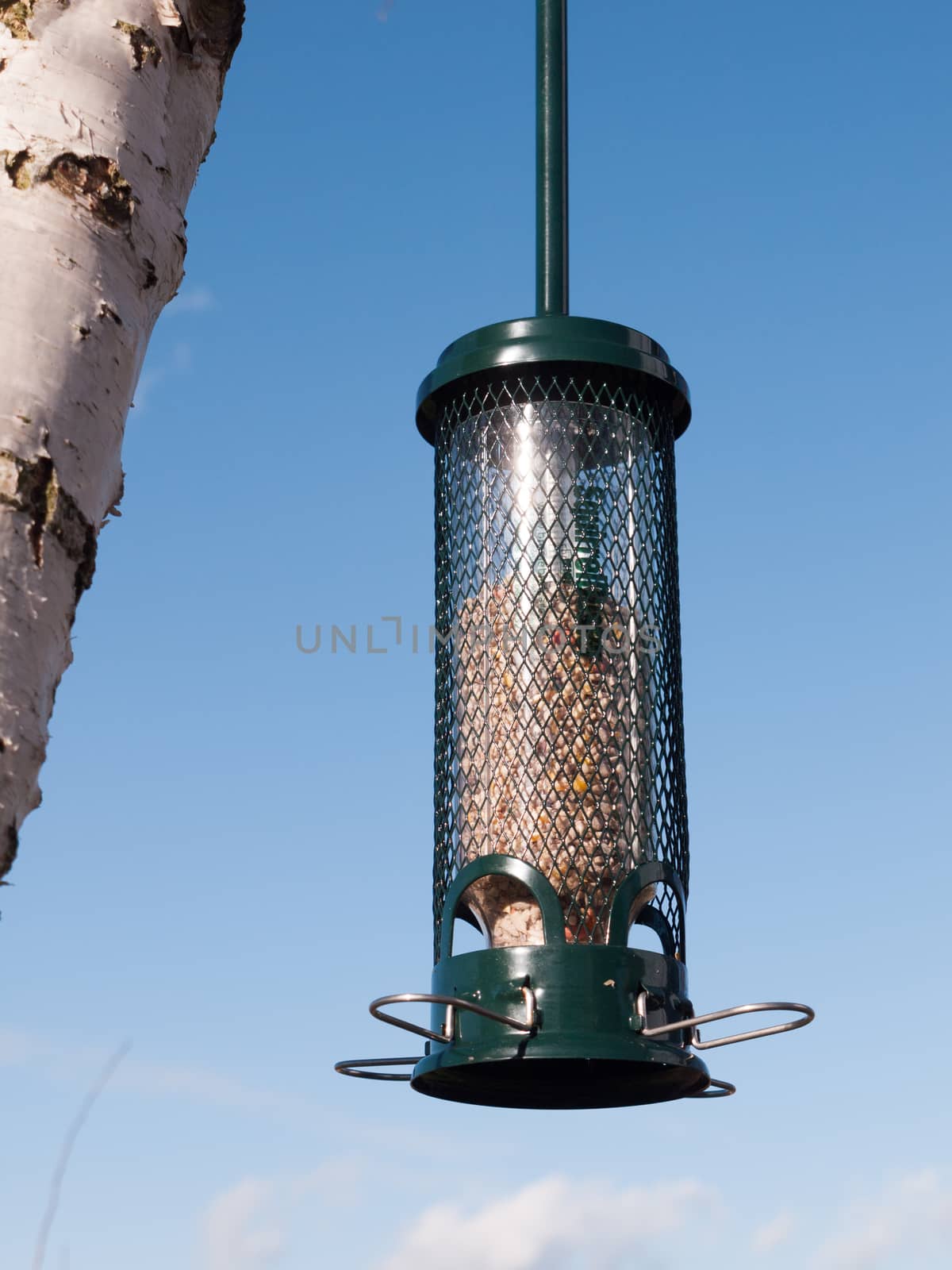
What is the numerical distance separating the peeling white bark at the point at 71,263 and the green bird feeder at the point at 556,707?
215cm

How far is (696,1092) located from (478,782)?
86 centimetres

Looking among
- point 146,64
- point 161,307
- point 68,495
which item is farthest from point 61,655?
point 146,64

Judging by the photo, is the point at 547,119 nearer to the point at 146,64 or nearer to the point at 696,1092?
the point at 696,1092

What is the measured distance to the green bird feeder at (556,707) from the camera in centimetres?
341

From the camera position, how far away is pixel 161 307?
4.46ft

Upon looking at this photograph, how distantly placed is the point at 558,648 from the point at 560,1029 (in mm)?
863

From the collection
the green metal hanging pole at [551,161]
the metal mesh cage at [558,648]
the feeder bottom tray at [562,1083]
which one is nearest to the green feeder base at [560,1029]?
the feeder bottom tray at [562,1083]

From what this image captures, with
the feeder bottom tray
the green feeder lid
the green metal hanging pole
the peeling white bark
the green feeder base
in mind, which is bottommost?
the feeder bottom tray

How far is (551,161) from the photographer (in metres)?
4.00

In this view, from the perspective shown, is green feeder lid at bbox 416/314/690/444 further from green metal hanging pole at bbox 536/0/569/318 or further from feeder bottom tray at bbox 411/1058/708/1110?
feeder bottom tray at bbox 411/1058/708/1110

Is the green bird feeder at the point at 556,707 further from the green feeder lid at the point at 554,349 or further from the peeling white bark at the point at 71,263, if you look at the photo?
the peeling white bark at the point at 71,263

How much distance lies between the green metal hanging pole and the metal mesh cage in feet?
0.87

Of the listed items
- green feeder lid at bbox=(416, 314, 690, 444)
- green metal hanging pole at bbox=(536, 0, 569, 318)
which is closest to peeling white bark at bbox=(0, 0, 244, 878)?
green feeder lid at bbox=(416, 314, 690, 444)

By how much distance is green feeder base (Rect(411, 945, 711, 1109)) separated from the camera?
3.32m
